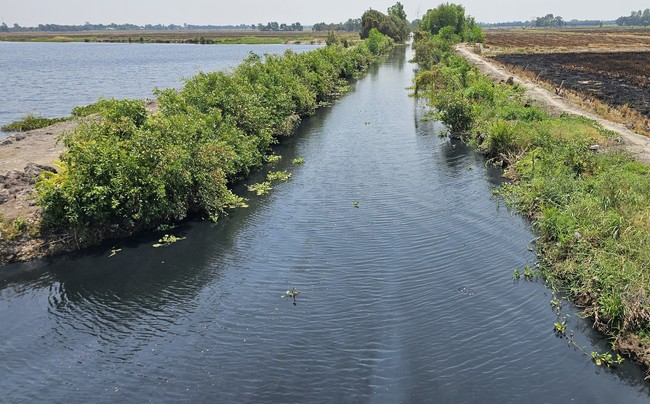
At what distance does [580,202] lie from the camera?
70.9 feet

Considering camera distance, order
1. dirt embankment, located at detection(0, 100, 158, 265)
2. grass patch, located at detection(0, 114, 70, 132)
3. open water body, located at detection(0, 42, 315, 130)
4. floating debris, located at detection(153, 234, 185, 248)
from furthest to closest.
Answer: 1. open water body, located at detection(0, 42, 315, 130)
2. grass patch, located at detection(0, 114, 70, 132)
3. floating debris, located at detection(153, 234, 185, 248)
4. dirt embankment, located at detection(0, 100, 158, 265)

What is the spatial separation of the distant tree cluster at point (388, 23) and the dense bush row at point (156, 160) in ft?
415

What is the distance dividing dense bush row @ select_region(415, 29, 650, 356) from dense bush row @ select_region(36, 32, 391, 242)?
15640mm

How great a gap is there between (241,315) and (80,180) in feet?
33.0

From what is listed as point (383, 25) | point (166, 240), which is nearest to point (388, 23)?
point (383, 25)

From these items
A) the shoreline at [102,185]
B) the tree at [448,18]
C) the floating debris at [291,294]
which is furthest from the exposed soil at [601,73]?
the tree at [448,18]

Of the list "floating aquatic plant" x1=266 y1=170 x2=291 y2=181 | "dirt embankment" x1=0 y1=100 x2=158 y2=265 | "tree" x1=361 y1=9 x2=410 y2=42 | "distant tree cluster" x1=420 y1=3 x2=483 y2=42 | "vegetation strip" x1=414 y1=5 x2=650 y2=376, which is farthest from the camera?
"tree" x1=361 y1=9 x2=410 y2=42

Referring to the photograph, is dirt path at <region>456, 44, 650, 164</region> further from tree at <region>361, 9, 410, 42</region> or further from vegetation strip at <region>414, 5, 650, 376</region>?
tree at <region>361, 9, 410, 42</region>

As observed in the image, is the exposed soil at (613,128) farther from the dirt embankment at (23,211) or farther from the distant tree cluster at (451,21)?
the distant tree cluster at (451,21)

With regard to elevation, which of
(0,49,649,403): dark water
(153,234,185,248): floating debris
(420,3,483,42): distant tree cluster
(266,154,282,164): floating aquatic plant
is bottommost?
(0,49,649,403): dark water

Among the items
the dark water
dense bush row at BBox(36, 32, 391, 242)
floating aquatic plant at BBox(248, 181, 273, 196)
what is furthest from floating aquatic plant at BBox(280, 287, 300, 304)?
floating aquatic plant at BBox(248, 181, 273, 196)

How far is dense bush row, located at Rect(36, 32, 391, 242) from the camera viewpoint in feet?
71.6

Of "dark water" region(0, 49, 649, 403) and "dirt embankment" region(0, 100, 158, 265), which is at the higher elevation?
"dirt embankment" region(0, 100, 158, 265)

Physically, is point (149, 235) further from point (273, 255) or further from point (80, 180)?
point (273, 255)
